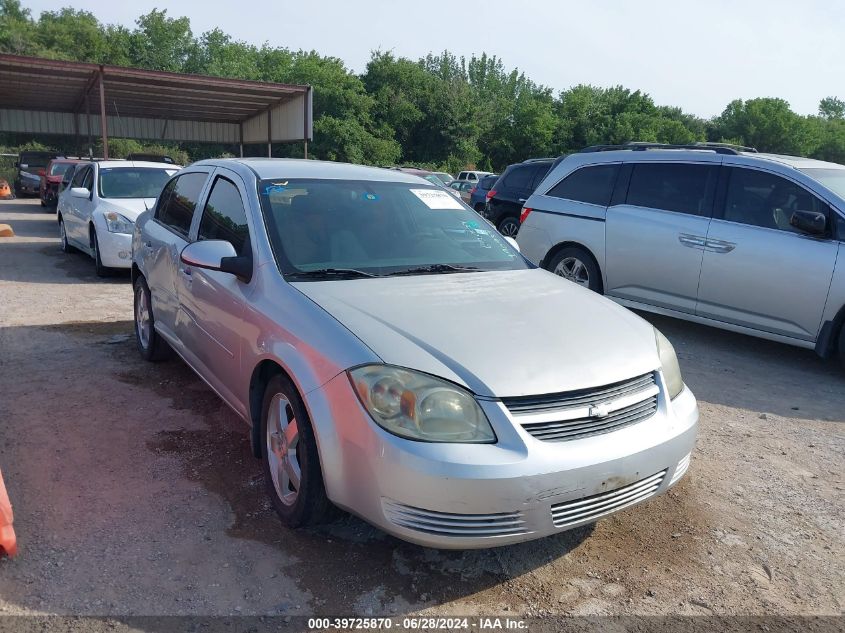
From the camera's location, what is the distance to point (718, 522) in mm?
3480

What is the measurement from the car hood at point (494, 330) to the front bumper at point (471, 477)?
0.20m

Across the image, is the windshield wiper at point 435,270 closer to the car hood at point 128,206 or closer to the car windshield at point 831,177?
the car windshield at point 831,177

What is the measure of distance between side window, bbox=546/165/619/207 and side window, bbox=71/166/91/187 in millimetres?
7708

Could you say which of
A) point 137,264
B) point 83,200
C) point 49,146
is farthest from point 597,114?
point 137,264

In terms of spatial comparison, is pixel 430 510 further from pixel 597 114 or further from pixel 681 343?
pixel 597 114

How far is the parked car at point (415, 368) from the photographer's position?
261 centimetres

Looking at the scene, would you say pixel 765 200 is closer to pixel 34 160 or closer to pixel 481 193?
pixel 481 193

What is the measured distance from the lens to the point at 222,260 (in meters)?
3.61

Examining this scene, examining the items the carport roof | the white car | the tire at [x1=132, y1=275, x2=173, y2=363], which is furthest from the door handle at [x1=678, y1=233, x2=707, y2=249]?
the carport roof

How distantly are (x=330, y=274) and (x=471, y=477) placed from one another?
1.44 metres

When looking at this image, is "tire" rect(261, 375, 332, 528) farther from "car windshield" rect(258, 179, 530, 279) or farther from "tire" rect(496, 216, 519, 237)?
"tire" rect(496, 216, 519, 237)

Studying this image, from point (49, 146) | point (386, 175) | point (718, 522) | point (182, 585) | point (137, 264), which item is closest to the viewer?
point (182, 585)

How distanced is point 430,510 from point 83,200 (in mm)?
9442

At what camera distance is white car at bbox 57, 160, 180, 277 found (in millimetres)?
9289
